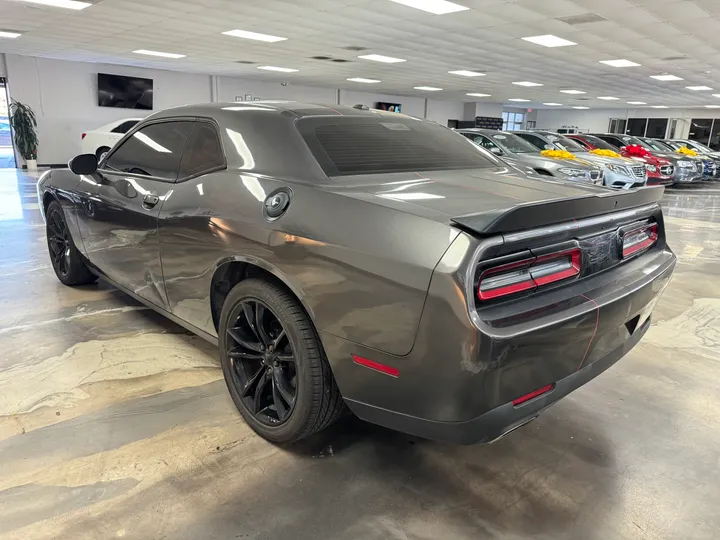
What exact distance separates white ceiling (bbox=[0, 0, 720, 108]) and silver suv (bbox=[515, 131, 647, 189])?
74.0 inches

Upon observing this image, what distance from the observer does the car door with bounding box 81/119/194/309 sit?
2611 mm

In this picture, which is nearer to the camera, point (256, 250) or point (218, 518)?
point (218, 518)

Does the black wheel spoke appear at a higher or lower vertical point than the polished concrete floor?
higher

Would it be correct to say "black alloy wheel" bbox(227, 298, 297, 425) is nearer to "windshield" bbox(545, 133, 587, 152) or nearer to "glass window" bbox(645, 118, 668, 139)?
"windshield" bbox(545, 133, 587, 152)

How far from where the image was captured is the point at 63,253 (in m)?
3.96

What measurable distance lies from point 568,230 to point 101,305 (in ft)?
10.5

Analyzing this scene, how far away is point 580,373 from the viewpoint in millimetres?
1797

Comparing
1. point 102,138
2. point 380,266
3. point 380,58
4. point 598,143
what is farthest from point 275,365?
point 598,143

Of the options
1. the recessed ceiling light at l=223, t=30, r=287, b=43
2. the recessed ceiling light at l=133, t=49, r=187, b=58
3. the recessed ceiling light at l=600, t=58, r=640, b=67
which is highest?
the recessed ceiling light at l=223, t=30, r=287, b=43

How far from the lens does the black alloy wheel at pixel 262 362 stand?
2.01 metres

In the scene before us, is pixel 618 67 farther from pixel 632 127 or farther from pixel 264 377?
pixel 632 127

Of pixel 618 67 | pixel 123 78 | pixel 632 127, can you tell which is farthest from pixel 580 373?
pixel 632 127

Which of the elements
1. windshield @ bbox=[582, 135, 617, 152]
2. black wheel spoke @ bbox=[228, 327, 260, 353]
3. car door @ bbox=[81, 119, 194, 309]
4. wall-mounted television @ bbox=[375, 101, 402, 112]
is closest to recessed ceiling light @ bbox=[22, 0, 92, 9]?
car door @ bbox=[81, 119, 194, 309]

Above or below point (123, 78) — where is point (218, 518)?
below
